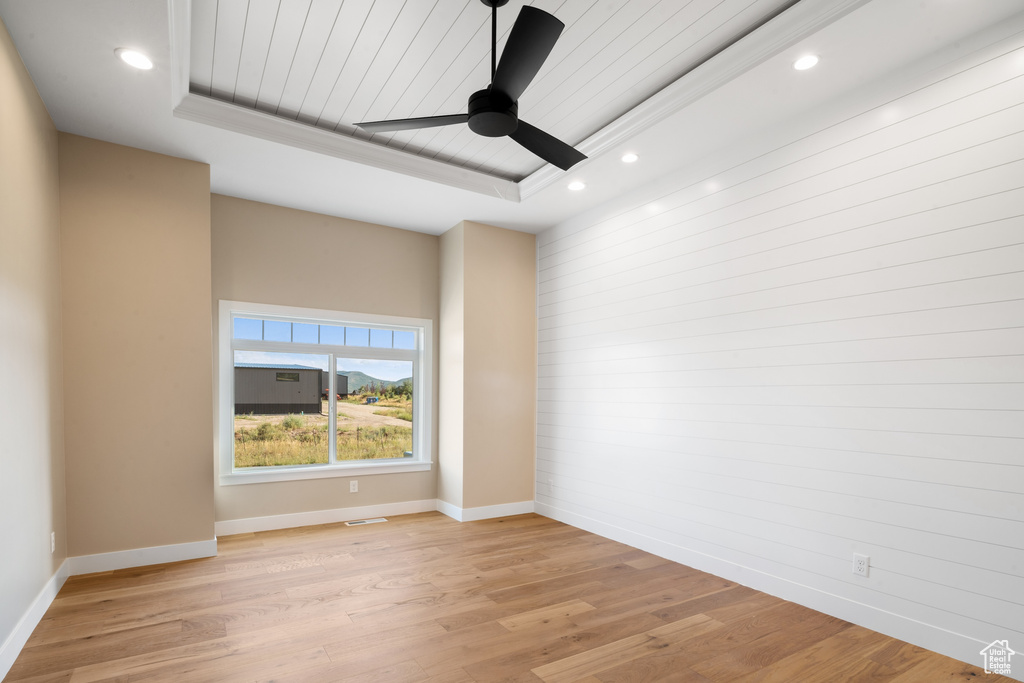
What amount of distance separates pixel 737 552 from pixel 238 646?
110 inches

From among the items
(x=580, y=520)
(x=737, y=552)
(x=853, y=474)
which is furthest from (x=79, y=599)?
(x=853, y=474)

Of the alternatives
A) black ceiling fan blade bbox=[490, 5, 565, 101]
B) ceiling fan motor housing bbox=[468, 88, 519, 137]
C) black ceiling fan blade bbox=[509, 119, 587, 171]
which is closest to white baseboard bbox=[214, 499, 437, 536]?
black ceiling fan blade bbox=[509, 119, 587, 171]

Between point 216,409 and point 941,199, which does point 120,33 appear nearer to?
point 216,409

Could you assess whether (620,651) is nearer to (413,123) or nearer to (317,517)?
(413,123)

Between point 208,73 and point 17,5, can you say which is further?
point 208,73

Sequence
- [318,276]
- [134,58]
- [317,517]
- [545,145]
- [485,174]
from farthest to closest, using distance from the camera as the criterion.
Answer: [318,276] → [317,517] → [485,174] → [545,145] → [134,58]

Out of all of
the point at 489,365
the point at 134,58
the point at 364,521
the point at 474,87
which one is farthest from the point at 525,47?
the point at 364,521

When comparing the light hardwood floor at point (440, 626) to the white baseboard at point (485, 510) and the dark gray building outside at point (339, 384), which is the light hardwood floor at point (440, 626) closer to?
the white baseboard at point (485, 510)

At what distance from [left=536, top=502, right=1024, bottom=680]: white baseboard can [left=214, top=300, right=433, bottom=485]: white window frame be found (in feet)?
6.64

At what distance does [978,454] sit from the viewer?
7.79 feet

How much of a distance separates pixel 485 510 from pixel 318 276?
2571mm

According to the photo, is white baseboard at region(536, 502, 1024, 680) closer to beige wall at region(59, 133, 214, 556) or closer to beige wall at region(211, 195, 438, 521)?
beige wall at region(211, 195, 438, 521)

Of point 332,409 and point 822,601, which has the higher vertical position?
point 332,409

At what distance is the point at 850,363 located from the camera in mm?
2842
